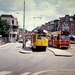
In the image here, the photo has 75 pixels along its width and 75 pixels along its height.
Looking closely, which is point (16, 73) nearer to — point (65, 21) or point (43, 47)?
point (43, 47)

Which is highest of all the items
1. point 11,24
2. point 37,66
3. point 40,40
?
point 11,24

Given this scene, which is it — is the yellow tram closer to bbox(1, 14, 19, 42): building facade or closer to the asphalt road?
the asphalt road

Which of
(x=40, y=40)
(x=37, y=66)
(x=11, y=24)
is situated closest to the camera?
(x=37, y=66)

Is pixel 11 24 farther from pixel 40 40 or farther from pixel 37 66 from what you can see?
Answer: pixel 37 66

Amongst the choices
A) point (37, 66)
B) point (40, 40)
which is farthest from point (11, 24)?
point (37, 66)

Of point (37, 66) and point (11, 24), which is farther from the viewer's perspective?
point (11, 24)

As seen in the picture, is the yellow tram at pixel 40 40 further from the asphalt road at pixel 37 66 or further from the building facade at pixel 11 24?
the building facade at pixel 11 24

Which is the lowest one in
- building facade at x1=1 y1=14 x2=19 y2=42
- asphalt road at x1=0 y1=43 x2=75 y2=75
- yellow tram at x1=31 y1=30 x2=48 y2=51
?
asphalt road at x1=0 y1=43 x2=75 y2=75

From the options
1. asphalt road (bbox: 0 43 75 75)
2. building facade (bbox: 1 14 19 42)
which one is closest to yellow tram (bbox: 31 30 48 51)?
Answer: asphalt road (bbox: 0 43 75 75)

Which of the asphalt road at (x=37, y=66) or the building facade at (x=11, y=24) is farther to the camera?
the building facade at (x=11, y=24)

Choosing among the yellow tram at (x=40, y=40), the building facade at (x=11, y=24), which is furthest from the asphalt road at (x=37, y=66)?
the building facade at (x=11, y=24)

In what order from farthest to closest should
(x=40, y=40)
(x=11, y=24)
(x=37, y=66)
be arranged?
(x=11, y=24), (x=40, y=40), (x=37, y=66)

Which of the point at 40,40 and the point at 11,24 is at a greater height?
the point at 11,24

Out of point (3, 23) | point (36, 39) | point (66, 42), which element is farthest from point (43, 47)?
point (3, 23)
